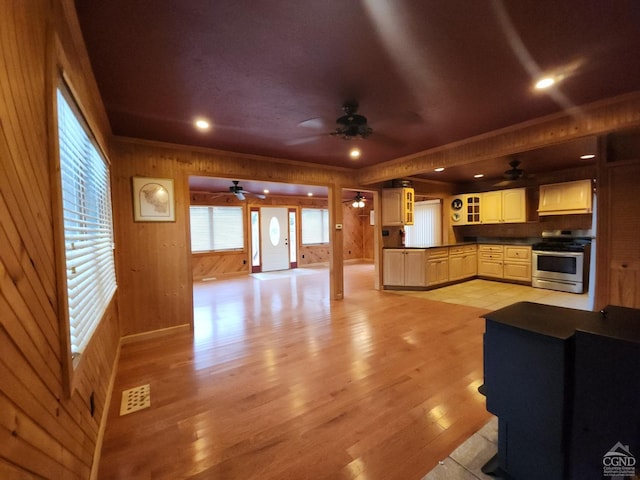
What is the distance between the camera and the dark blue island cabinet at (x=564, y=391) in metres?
1.06

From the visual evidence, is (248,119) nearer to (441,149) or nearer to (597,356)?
(441,149)

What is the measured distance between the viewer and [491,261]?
655cm

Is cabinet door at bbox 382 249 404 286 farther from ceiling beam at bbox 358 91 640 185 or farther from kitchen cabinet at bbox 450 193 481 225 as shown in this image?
kitchen cabinet at bbox 450 193 481 225

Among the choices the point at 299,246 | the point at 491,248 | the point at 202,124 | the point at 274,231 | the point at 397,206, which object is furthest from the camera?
the point at 299,246

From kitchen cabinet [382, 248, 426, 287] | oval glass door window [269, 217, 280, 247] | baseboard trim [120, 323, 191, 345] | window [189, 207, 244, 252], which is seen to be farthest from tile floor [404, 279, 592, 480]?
window [189, 207, 244, 252]

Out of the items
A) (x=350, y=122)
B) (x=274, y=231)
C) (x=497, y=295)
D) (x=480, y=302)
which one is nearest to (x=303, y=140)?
(x=350, y=122)

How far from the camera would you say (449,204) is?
6996mm

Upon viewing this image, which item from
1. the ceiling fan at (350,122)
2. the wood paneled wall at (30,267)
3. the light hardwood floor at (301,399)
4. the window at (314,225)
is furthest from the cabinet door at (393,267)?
the wood paneled wall at (30,267)

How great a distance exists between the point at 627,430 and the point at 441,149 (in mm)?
3454

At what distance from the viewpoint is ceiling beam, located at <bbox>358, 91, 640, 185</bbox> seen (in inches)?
94.9

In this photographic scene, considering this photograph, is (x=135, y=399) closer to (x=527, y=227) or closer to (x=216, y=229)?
(x=216, y=229)

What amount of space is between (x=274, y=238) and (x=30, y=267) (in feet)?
26.2

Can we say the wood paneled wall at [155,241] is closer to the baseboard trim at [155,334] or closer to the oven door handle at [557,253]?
the baseboard trim at [155,334]

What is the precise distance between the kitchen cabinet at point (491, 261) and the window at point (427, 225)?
1.00m
